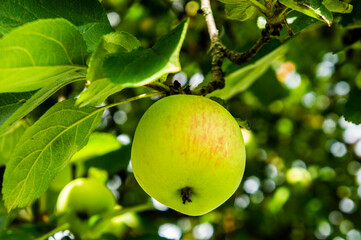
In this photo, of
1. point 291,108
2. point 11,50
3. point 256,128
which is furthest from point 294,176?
point 11,50

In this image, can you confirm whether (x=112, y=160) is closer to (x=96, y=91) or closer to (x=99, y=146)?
(x=99, y=146)

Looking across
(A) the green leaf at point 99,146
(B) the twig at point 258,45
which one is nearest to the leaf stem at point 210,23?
(B) the twig at point 258,45

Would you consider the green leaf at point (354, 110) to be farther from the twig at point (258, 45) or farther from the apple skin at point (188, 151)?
the apple skin at point (188, 151)

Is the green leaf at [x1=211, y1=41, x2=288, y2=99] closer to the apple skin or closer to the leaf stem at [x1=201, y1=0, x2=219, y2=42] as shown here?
the leaf stem at [x1=201, y1=0, x2=219, y2=42]

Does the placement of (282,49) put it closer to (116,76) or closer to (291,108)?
(116,76)

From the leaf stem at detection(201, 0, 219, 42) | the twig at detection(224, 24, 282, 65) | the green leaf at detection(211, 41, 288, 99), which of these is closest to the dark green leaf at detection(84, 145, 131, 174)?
the green leaf at detection(211, 41, 288, 99)

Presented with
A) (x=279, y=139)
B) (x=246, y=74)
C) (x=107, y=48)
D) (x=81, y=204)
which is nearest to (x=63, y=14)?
(x=107, y=48)
